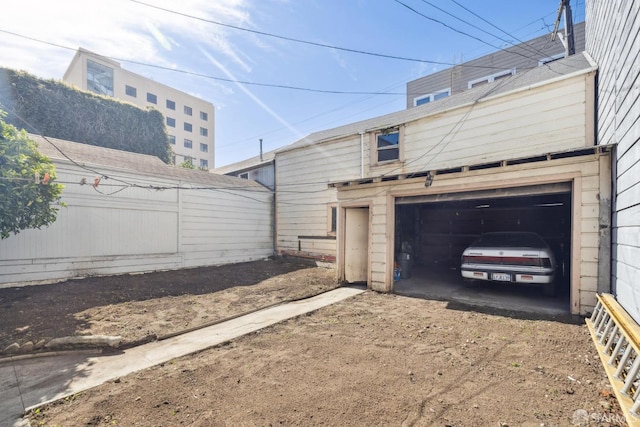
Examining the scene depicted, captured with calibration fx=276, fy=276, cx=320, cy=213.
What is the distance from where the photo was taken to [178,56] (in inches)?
309

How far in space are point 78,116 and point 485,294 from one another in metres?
23.5

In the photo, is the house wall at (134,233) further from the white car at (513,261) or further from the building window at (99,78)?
the building window at (99,78)

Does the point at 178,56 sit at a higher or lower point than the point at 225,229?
higher

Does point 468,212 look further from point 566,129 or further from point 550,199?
point 566,129

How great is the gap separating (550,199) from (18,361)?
46.3 ft

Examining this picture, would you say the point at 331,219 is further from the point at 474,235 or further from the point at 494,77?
the point at 494,77

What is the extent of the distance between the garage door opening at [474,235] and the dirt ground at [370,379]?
1.91m

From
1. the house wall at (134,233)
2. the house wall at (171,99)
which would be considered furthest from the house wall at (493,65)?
the house wall at (171,99)

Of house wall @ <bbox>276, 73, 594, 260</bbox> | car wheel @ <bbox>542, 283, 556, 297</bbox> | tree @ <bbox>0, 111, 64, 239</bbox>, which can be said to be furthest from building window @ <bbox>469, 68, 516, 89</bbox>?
tree @ <bbox>0, 111, 64, 239</bbox>

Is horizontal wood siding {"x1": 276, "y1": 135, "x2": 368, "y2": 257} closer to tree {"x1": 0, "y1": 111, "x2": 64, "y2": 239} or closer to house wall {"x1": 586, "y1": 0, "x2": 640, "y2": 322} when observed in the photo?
house wall {"x1": 586, "y1": 0, "x2": 640, "y2": 322}

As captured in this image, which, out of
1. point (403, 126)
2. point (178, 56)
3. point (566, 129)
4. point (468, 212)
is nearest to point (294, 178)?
point (403, 126)

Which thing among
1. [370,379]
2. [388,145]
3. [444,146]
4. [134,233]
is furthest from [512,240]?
[134,233]

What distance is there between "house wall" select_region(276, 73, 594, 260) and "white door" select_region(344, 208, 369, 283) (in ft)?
3.05

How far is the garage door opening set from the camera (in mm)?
6605
